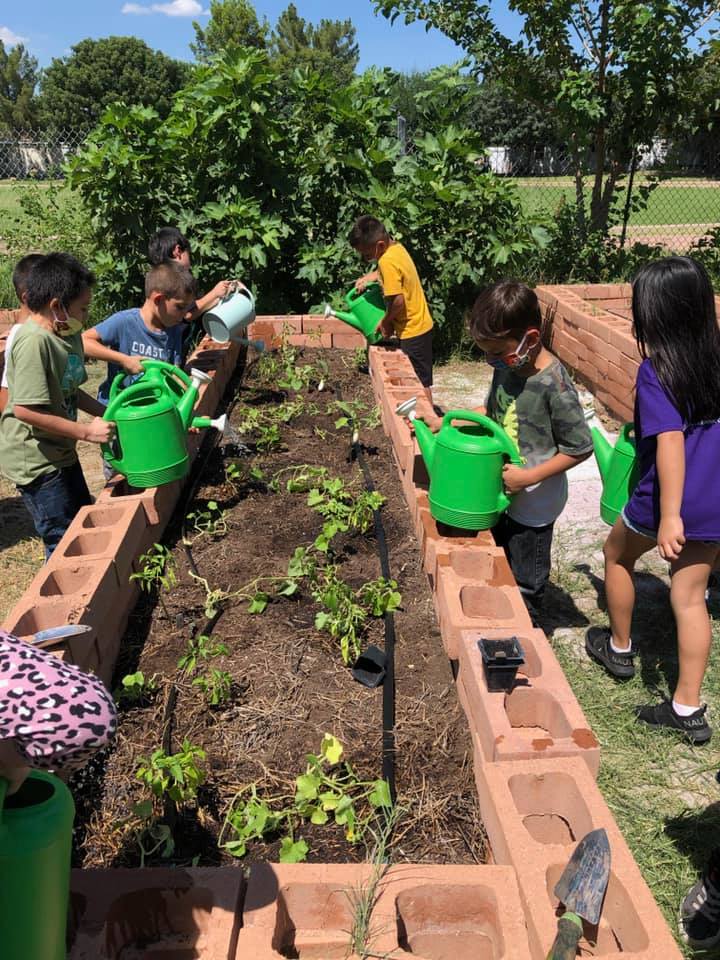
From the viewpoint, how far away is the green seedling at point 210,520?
2.83 metres

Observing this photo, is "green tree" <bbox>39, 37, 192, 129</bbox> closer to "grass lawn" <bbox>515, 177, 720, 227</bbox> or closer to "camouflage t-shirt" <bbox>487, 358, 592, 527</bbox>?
"grass lawn" <bbox>515, 177, 720, 227</bbox>

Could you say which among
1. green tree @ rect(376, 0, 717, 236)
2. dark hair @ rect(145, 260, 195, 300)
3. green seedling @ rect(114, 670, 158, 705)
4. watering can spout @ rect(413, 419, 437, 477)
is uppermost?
green tree @ rect(376, 0, 717, 236)

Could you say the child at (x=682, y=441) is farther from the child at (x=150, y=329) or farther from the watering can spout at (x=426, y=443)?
the child at (x=150, y=329)

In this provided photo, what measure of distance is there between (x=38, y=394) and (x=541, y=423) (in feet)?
Answer: 5.54

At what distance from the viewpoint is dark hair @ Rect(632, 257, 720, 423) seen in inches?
82.3

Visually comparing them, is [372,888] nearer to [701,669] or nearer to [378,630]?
[378,630]

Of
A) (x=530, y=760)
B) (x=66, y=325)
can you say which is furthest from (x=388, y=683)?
(x=66, y=325)

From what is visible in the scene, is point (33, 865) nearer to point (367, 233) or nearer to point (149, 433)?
point (149, 433)

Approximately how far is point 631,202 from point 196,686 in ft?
24.5

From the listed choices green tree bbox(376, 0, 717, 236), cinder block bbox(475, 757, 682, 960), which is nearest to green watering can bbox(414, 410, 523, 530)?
cinder block bbox(475, 757, 682, 960)

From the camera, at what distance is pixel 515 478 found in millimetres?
2324

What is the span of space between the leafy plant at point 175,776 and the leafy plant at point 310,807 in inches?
4.3

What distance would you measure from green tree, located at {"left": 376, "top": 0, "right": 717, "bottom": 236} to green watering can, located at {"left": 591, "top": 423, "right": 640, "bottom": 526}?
4.98 meters

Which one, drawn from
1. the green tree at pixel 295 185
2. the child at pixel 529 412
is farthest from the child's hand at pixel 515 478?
the green tree at pixel 295 185
